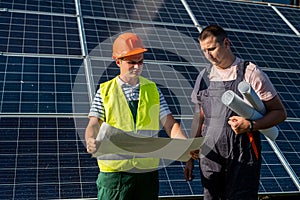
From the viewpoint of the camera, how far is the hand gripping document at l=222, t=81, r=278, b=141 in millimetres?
2770

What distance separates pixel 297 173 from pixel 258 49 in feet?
9.00

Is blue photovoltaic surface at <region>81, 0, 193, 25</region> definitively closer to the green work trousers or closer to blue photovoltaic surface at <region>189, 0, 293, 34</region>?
blue photovoltaic surface at <region>189, 0, 293, 34</region>

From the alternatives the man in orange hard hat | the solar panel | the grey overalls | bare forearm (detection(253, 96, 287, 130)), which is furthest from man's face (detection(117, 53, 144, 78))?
the solar panel

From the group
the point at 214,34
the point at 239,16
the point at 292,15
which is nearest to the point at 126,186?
the point at 214,34

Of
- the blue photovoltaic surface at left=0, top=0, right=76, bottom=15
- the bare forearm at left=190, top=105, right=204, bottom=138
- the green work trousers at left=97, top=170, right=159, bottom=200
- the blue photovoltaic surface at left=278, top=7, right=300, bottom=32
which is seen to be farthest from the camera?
the blue photovoltaic surface at left=278, top=7, right=300, bottom=32

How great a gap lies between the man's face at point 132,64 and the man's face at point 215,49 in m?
0.47

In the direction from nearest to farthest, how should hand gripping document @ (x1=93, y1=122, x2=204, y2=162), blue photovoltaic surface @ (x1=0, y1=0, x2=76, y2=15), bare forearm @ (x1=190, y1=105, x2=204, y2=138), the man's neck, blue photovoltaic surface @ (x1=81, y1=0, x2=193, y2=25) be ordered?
hand gripping document @ (x1=93, y1=122, x2=204, y2=162) < the man's neck < bare forearm @ (x1=190, y1=105, x2=204, y2=138) < blue photovoltaic surface @ (x1=0, y1=0, x2=76, y2=15) < blue photovoltaic surface @ (x1=81, y1=0, x2=193, y2=25)

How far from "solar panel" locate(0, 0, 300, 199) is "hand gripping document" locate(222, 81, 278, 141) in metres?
1.45

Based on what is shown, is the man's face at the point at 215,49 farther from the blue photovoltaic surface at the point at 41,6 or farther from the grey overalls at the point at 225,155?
the blue photovoltaic surface at the point at 41,6

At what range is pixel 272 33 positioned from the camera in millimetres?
7504

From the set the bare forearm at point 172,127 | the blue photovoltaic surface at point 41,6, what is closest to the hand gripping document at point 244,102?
the bare forearm at point 172,127

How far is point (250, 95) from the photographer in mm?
2773

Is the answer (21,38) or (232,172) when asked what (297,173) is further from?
(21,38)

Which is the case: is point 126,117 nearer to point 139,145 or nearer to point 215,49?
point 139,145
